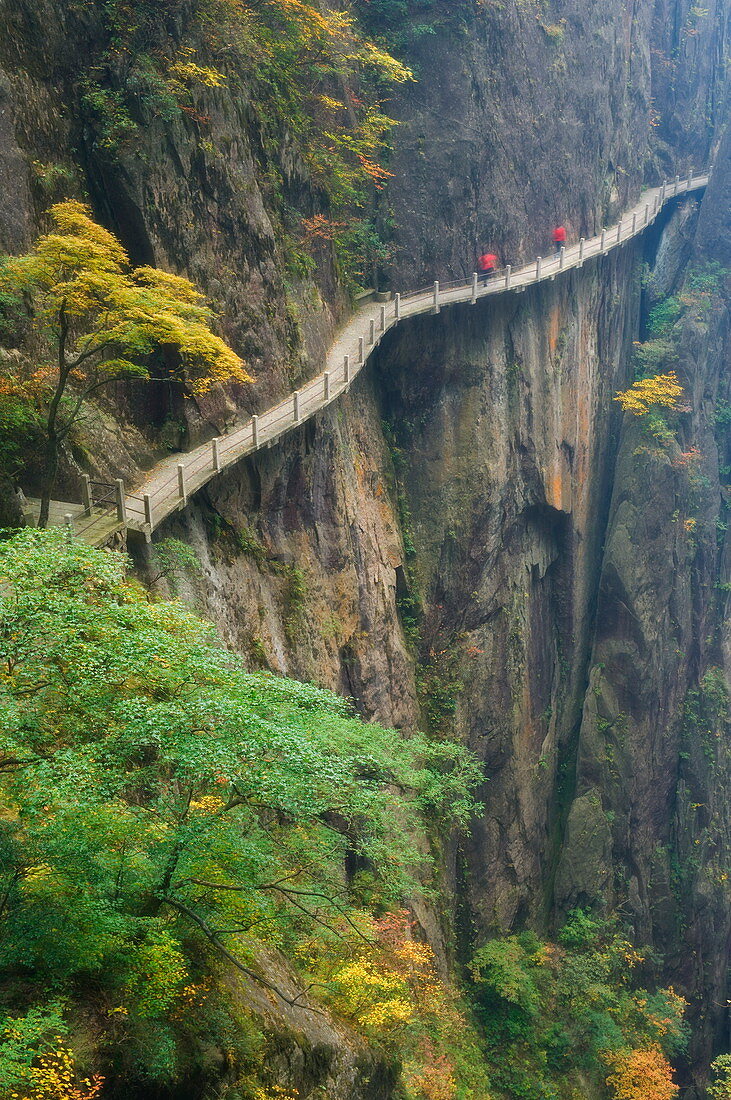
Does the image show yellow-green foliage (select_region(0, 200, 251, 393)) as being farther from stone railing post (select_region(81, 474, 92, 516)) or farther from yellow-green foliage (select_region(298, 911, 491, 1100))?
yellow-green foliage (select_region(298, 911, 491, 1100))

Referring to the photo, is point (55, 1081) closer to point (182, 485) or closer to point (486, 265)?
point (182, 485)

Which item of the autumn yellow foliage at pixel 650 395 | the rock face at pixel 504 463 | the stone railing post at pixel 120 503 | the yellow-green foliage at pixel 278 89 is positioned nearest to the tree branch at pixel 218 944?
the rock face at pixel 504 463

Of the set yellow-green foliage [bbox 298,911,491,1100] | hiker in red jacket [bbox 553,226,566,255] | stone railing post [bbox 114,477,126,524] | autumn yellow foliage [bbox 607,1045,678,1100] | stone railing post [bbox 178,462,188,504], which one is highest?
hiker in red jacket [bbox 553,226,566,255]

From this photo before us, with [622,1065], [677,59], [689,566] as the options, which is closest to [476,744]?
[622,1065]

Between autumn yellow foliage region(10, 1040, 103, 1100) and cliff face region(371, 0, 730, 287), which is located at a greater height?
cliff face region(371, 0, 730, 287)

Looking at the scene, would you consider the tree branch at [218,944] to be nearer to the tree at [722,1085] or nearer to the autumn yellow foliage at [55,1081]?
the autumn yellow foliage at [55,1081]

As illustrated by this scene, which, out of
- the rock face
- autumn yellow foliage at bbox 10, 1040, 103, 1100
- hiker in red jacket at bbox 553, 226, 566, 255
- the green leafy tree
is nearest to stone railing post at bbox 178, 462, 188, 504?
the rock face
